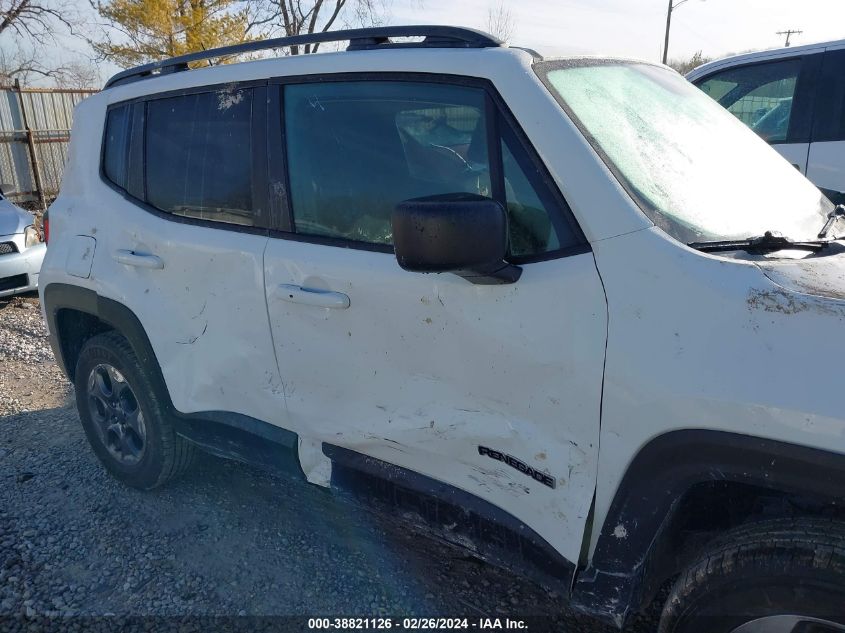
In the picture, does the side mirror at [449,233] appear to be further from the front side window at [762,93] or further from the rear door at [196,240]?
the front side window at [762,93]

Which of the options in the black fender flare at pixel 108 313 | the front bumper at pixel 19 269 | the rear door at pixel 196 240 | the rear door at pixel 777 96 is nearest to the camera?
the rear door at pixel 196 240

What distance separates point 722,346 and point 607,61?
1.29 metres

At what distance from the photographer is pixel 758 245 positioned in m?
1.82

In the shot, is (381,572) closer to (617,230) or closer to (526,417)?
(526,417)

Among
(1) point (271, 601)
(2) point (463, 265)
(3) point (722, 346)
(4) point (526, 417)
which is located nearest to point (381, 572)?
(1) point (271, 601)

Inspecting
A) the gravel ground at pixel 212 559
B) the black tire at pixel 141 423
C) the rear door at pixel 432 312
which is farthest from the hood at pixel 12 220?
the rear door at pixel 432 312

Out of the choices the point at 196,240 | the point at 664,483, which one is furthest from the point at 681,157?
the point at 196,240

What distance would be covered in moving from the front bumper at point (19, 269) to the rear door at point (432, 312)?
17.4 feet

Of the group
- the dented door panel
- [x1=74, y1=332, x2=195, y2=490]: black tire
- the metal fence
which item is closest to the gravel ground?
[x1=74, y1=332, x2=195, y2=490]: black tire

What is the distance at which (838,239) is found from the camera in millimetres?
2043

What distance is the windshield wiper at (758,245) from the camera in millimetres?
1785

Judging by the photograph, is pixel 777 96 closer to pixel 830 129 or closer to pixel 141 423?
pixel 830 129

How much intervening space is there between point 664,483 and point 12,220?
283 inches

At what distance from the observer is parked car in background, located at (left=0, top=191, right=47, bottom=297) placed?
21.7 ft
